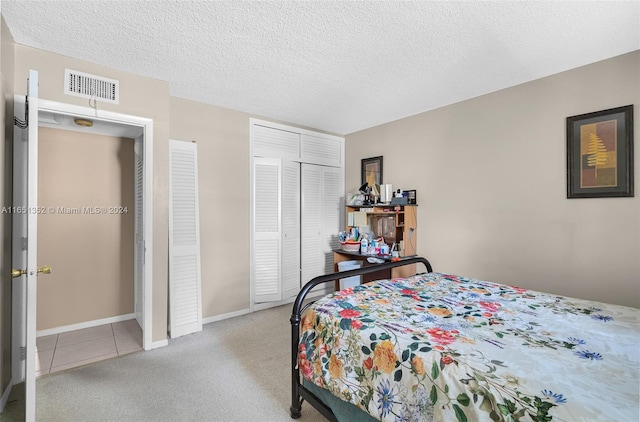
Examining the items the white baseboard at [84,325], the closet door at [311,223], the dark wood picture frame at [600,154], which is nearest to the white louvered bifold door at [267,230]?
the closet door at [311,223]

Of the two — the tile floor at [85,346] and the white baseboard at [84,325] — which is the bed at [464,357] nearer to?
the tile floor at [85,346]

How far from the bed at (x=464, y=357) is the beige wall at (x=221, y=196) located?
1996mm

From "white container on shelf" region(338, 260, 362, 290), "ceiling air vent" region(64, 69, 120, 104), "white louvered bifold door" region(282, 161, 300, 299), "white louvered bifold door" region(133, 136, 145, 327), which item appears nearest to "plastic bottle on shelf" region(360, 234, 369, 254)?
"white container on shelf" region(338, 260, 362, 290)

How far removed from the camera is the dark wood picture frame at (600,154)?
89.5 inches

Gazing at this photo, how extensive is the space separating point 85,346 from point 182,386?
4.61ft

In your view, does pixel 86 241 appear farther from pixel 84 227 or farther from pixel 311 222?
pixel 311 222

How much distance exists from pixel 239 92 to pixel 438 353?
2947 millimetres

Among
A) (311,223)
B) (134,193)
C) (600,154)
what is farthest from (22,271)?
(600,154)

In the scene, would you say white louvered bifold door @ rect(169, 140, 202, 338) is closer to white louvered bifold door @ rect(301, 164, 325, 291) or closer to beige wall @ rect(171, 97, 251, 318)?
beige wall @ rect(171, 97, 251, 318)

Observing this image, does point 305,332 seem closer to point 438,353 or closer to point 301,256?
point 438,353

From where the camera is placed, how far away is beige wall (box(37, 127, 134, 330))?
312 cm

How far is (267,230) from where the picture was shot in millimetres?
3934

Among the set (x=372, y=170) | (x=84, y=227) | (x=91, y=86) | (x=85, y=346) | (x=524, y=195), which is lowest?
(x=85, y=346)

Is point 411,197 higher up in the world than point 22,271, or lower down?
higher up
